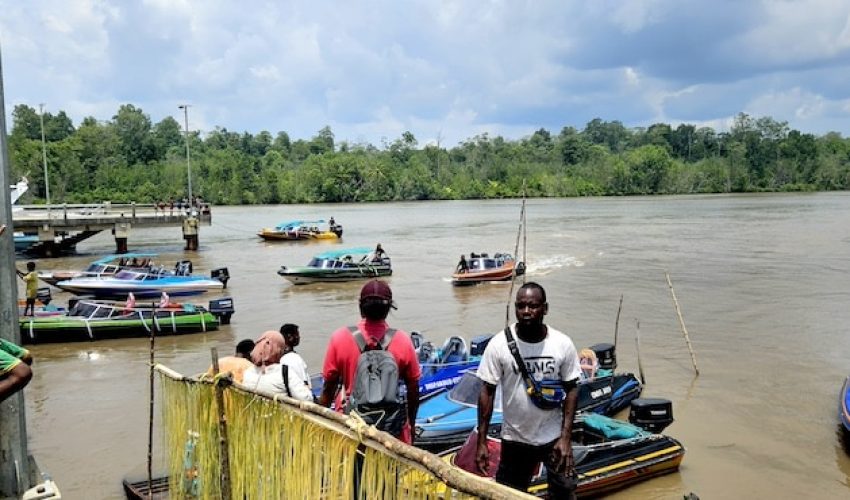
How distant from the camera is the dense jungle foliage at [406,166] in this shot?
3930 inches

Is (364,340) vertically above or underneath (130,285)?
above

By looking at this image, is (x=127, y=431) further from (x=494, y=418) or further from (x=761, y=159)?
(x=761, y=159)

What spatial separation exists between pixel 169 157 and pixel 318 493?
A: 423 ft

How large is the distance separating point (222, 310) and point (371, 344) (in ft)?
55.9

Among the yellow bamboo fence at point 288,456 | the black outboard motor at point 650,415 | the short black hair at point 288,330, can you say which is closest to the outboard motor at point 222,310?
the short black hair at point 288,330

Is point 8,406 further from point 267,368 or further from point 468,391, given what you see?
point 468,391

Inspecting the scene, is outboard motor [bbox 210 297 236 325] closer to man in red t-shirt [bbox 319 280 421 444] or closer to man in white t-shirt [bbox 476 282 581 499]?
man in red t-shirt [bbox 319 280 421 444]

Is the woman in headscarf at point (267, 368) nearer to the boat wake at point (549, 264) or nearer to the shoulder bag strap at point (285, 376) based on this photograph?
the shoulder bag strap at point (285, 376)

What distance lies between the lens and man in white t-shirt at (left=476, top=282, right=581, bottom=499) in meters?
4.83

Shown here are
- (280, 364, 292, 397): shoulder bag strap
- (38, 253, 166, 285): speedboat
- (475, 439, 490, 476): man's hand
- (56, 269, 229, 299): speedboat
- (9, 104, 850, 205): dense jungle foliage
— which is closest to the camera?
(475, 439, 490, 476): man's hand

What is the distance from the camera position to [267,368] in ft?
19.8

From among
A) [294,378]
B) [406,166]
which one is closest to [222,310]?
[294,378]

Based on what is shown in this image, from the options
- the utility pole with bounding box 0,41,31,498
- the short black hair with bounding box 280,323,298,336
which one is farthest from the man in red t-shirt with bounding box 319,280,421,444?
the short black hair with bounding box 280,323,298,336

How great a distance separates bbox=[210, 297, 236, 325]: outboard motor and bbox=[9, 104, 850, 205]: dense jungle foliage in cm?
7209
